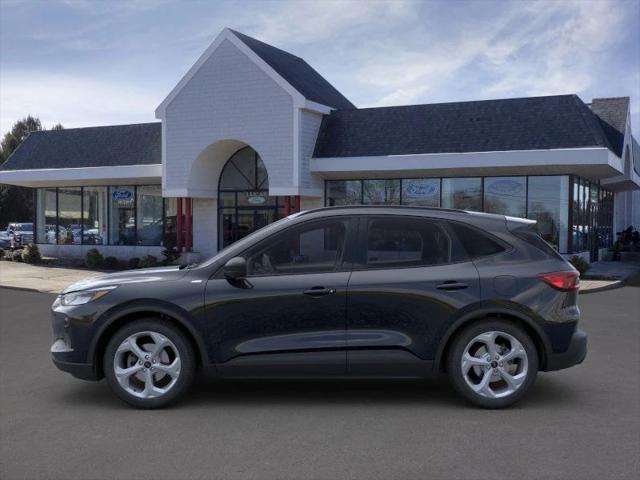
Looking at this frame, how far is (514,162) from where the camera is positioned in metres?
20.5

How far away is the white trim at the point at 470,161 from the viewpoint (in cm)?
1967

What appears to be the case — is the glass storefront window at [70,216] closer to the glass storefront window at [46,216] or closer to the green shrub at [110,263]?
the glass storefront window at [46,216]

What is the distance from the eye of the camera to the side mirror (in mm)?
5574

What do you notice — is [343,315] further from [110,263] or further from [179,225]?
[110,263]

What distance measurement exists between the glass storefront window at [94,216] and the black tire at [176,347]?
23702 millimetres

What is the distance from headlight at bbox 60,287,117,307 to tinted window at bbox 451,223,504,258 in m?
3.12

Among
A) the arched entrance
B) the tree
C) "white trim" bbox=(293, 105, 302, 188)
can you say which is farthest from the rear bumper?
the tree

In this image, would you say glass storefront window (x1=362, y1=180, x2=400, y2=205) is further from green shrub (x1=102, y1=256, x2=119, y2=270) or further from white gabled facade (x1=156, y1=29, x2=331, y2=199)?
green shrub (x1=102, y1=256, x2=119, y2=270)

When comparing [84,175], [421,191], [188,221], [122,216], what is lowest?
[188,221]

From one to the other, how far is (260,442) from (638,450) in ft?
8.84

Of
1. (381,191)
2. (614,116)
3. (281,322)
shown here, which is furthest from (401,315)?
(614,116)

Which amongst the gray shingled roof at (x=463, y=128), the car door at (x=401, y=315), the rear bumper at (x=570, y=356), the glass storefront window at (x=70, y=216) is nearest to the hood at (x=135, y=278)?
the car door at (x=401, y=315)

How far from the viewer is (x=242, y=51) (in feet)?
75.6

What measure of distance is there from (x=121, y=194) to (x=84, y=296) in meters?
23.1
